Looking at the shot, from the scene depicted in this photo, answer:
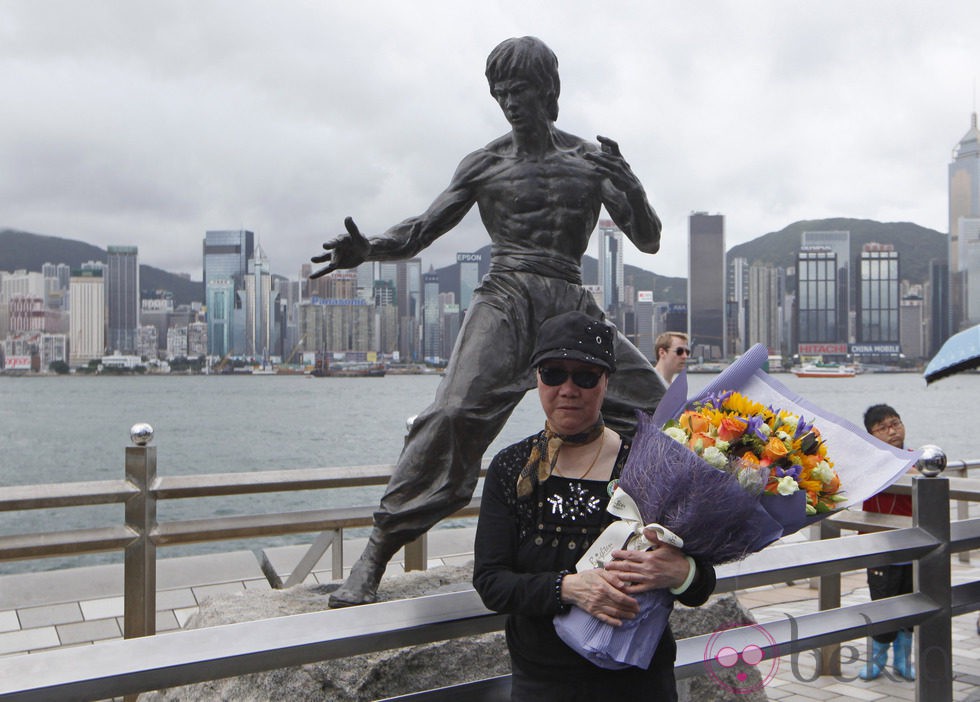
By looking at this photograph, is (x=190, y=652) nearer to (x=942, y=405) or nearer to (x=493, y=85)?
(x=493, y=85)

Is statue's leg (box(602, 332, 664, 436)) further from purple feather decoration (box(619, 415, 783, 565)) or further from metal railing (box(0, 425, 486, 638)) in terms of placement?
purple feather decoration (box(619, 415, 783, 565))

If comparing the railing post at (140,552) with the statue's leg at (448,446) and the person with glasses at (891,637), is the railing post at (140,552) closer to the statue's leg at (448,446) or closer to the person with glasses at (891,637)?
the statue's leg at (448,446)

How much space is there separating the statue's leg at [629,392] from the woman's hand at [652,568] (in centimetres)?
215

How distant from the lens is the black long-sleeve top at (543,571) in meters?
1.94

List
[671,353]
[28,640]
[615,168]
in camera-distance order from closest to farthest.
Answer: [615,168] → [28,640] → [671,353]

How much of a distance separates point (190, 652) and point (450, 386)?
6.98 ft

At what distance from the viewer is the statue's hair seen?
3727 mm

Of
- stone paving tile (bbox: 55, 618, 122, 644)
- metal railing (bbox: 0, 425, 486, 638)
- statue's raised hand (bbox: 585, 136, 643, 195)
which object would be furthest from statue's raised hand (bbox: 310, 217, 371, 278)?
stone paving tile (bbox: 55, 618, 122, 644)

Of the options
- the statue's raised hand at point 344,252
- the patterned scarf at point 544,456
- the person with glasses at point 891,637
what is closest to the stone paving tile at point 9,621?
the statue's raised hand at point 344,252

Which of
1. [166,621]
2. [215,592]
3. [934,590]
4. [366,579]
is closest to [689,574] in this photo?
[934,590]

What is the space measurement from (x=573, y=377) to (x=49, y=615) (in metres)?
5.70

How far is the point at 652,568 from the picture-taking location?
1812 millimetres

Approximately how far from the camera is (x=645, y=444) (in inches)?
71.9

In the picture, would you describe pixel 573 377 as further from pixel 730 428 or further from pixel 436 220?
pixel 436 220
